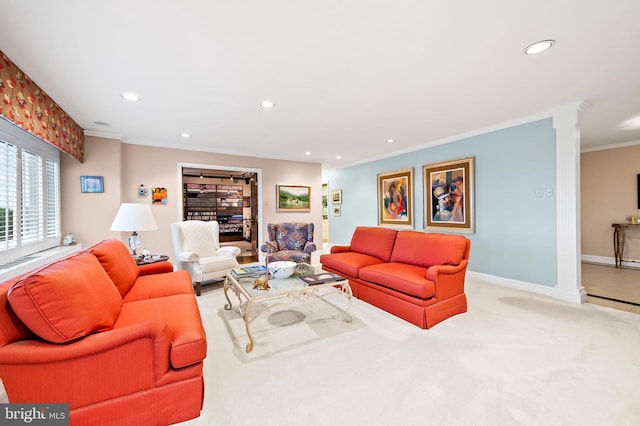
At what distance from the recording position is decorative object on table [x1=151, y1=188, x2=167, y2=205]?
4719 millimetres

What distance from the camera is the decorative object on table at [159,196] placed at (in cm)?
472

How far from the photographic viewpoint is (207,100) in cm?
293

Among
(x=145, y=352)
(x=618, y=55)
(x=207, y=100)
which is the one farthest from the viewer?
(x=207, y=100)

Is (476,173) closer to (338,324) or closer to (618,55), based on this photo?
(618,55)

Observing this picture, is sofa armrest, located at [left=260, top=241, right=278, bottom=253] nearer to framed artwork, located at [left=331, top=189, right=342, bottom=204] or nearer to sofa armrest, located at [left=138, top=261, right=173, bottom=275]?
sofa armrest, located at [left=138, top=261, right=173, bottom=275]

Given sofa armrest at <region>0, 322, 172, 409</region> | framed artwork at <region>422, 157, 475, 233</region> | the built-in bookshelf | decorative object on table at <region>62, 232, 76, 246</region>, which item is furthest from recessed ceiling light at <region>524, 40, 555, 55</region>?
the built-in bookshelf

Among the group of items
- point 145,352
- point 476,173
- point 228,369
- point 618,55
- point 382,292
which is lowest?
point 228,369

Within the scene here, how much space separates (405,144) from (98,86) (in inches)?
181

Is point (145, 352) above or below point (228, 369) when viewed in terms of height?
above

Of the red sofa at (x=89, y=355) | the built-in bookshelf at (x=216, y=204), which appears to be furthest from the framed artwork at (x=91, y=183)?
the built-in bookshelf at (x=216, y=204)

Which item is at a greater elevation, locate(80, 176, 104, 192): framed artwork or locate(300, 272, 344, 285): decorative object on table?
locate(80, 176, 104, 192): framed artwork

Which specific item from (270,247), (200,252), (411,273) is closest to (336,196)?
Answer: (270,247)

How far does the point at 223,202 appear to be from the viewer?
29.3 ft

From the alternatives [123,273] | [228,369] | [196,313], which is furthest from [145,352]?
[123,273]
